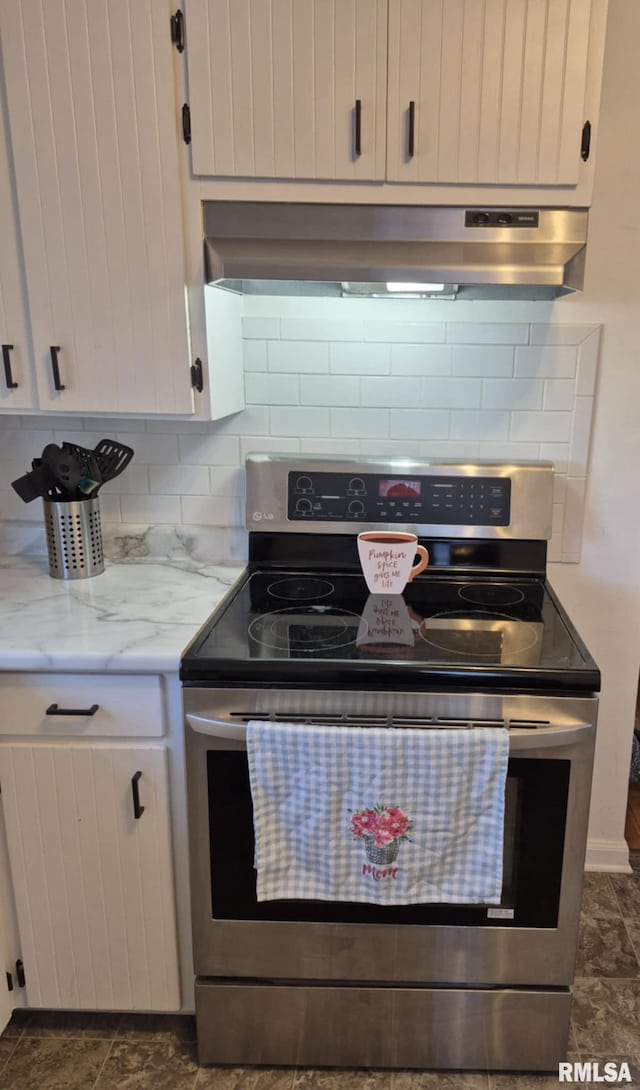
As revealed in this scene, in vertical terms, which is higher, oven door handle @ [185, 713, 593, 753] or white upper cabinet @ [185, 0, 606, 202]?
white upper cabinet @ [185, 0, 606, 202]

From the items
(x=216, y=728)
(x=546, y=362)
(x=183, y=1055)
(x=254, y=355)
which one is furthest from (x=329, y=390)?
(x=183, y=1055)

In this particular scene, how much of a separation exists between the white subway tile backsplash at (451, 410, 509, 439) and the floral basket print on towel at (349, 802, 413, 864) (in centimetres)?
97

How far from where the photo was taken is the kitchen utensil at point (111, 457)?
176 cm

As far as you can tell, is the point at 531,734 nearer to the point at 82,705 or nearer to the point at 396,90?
the point at 82,705

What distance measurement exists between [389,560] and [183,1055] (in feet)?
3.78

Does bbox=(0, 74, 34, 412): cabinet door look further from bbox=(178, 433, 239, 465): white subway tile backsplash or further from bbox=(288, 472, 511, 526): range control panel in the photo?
bbox=(288, 472, 511, 526): range control panel

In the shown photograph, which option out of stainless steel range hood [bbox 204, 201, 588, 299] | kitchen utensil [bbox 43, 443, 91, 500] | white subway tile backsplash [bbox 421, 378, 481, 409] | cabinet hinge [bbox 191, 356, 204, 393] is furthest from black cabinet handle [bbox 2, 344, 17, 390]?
white subway tile backsplash [bbox 421, 378, 481, 409]

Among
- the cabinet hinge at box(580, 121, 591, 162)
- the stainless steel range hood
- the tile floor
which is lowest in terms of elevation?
the tile floor

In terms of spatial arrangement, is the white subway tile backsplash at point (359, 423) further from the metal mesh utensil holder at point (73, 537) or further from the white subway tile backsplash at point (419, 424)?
the metal mesh utensil holder at point (73, 537)

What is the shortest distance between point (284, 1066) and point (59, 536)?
1.27 meters

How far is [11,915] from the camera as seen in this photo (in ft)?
4.92

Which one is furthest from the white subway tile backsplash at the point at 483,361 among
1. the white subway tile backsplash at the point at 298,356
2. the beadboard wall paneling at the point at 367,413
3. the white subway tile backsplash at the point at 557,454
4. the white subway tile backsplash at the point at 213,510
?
the white subway tile backsplash at the point at 213,510

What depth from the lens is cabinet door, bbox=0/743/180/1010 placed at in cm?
141

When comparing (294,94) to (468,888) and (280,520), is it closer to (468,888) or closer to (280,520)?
(280,520)
